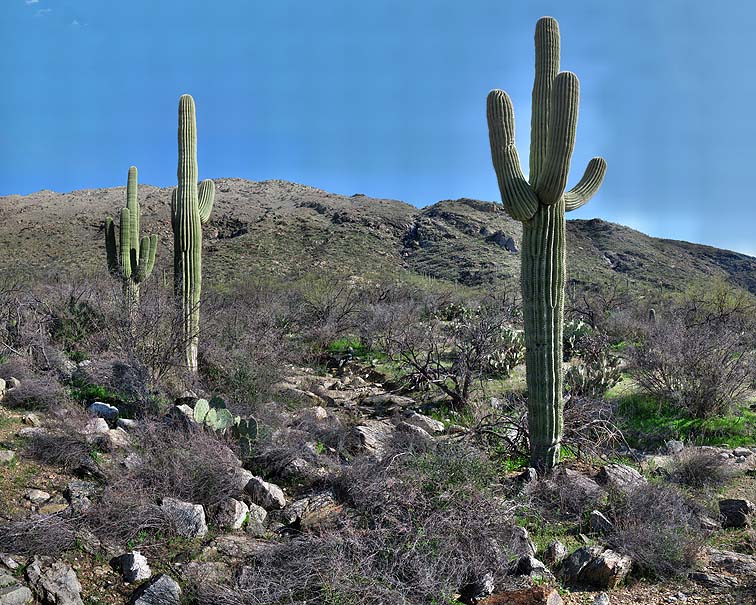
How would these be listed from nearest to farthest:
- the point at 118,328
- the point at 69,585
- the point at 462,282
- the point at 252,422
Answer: the point at 69,585, the point at 252,422, the point at 118,328, the point at 462,282

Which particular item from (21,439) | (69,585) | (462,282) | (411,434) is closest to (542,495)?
(411,434)

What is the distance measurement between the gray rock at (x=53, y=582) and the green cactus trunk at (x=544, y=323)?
4827 mm

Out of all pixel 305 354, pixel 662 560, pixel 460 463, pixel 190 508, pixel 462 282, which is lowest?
pixel 662 560

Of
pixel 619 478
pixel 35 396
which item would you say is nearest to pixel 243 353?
pixel 35 396

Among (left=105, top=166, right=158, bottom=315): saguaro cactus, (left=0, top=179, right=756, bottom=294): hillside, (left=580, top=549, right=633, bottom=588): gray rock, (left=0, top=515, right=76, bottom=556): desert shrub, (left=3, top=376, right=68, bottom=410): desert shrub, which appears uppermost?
(left=0, top=179, right=756, bottom=294): hillside

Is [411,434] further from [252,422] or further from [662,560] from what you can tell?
[662,560]

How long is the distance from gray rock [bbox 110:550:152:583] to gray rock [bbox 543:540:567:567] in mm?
3183

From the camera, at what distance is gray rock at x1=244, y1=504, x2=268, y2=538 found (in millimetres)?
5047

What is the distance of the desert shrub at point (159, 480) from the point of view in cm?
463

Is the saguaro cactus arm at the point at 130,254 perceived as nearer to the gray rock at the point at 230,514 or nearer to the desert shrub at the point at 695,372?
the gray rock at the point at 230,514

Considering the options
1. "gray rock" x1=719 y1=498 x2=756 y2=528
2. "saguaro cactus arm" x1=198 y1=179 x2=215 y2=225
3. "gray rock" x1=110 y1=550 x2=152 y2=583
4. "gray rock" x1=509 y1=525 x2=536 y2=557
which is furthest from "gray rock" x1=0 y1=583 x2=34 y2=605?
"saguaro cactus arm" x1=198 y1=179 x2=215 y2=225

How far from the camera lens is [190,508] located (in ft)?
16.2

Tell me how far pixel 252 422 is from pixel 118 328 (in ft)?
10.4

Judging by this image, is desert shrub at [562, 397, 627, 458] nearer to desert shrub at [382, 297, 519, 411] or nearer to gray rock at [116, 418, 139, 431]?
desert shrub at [382, 297, 519, 411]
